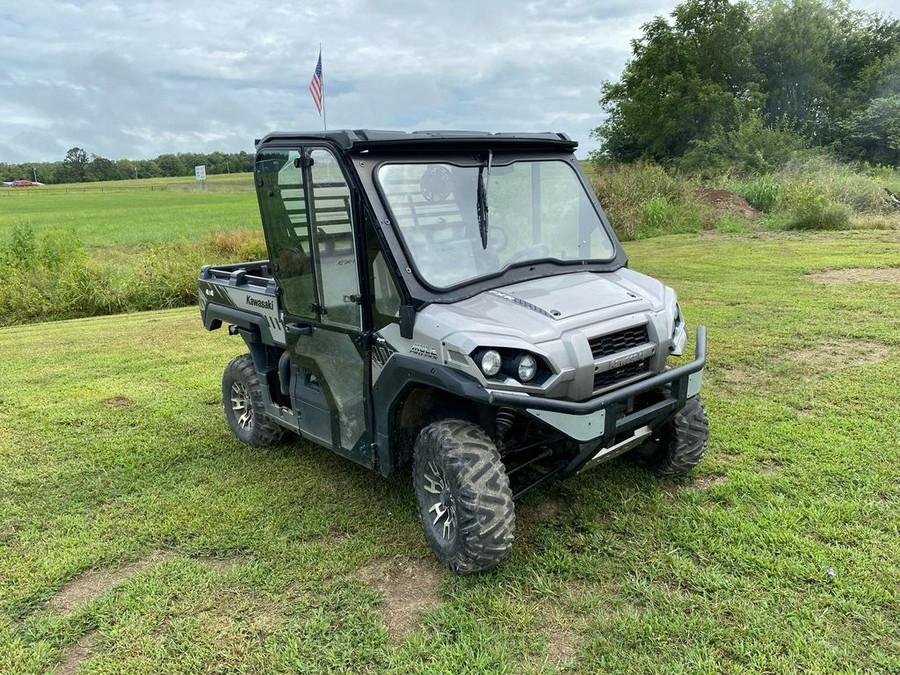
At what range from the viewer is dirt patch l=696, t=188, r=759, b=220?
1866 cm

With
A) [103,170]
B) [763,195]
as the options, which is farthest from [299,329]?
[103,170]

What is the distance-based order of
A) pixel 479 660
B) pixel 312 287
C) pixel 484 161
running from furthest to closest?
pixel 312 287
pixel 484 161
pixel 479 660

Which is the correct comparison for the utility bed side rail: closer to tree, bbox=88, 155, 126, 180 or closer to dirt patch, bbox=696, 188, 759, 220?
dirt patch, bbox=696, 188, 759, 220

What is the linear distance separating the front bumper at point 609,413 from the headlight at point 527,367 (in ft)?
0.31

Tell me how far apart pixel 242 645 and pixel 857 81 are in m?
46.1

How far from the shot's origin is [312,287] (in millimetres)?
3771

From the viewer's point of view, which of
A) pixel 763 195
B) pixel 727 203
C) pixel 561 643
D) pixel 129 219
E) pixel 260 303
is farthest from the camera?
pixel 129 219

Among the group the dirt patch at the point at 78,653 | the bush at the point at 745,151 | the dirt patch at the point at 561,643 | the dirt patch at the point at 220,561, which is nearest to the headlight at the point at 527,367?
the dirt patch at the point at 561,643

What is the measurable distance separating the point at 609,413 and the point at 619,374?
317 millimetres

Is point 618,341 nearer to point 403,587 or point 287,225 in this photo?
point 403,587

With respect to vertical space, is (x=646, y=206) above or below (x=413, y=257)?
below

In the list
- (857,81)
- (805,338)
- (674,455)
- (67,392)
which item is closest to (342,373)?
(674,455)

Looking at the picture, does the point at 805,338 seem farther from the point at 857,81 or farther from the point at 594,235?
the point at 857,81

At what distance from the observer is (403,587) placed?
3203 mm
